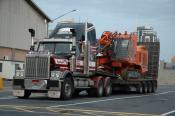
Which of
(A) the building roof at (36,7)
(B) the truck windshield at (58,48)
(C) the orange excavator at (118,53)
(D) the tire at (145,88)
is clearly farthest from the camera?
(A) the building roof at (36,7)

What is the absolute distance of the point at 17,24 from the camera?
7288 cm

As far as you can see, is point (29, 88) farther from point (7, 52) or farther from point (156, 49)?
point (7, 52)

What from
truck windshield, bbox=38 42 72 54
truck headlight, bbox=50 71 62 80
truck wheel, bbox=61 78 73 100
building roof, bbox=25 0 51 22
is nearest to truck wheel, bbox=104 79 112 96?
truck wheel, bbox=61 78 73 100

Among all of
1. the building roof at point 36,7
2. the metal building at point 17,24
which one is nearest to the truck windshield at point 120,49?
the metal building at point 17,24

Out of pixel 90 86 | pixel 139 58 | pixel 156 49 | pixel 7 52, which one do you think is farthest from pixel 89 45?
pixel 7 52

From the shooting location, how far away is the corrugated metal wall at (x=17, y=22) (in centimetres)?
6909

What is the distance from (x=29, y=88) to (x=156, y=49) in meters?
17.4

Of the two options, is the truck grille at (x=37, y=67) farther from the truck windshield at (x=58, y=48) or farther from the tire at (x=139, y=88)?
the tire at (x=139, y=88)

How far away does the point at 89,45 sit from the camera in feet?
88.6

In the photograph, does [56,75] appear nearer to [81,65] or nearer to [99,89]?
[81,65]

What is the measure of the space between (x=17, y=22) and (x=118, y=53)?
42548 mm

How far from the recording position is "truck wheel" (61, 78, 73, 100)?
77.0ft

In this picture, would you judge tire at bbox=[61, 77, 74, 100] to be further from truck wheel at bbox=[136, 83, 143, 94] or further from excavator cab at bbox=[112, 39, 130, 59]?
truck wheel at bbox=[136, 83, 143, 94]

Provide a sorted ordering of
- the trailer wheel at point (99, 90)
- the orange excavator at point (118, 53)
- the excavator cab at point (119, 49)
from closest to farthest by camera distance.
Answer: the trailer wheel at point (99, 90)
the orange excavator at point (118, 53)
the excavator cab at point (119, 49)
